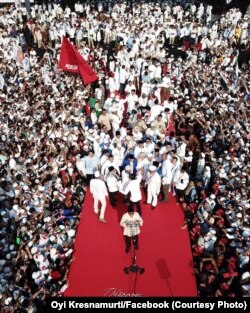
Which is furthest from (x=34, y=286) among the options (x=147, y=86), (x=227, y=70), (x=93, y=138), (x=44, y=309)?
(x=227, y=70)

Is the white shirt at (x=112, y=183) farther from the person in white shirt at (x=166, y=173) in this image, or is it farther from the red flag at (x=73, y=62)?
the red flag at (x=73, y=62)

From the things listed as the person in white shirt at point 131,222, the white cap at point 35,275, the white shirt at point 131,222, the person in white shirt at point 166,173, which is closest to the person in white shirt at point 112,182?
the person in white shirt at point 166,173

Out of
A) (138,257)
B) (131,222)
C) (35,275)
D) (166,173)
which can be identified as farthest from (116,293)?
(166,173)

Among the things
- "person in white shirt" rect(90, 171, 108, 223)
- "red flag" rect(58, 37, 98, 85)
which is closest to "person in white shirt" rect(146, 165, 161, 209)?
"person in white shirt" rect(90, 171, 108, 223)

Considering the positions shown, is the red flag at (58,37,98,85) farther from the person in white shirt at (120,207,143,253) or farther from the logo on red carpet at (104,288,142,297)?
the logo on red carpet at (104,288,142,297)

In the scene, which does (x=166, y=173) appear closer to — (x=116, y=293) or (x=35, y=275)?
(x=116, y=293)

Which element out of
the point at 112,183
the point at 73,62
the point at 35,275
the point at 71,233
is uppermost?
the point at 73,62
